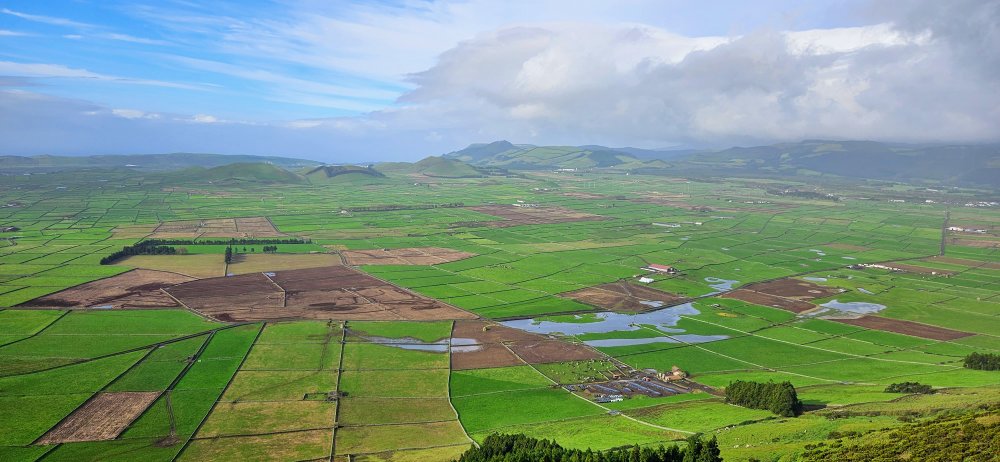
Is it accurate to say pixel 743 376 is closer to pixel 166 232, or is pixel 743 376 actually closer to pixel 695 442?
pixel 695 442

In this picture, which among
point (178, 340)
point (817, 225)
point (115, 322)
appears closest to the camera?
point (178, 340)

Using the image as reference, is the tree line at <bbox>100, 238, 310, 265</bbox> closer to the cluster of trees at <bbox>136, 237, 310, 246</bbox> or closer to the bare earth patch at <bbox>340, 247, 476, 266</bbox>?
the cluster of trees at <bbox>136, 237, 310, 246</bbox>

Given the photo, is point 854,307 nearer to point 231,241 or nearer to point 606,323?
point 606,323

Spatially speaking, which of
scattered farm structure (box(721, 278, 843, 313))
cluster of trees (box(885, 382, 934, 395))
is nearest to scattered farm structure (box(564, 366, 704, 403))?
cluster of trees (box(885, 382, 934, 395))

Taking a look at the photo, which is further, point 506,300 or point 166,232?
point 166,232

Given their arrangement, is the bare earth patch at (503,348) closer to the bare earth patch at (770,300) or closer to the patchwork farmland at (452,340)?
the patchwork farmland at (452,340)

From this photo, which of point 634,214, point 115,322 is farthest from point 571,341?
point 634,214

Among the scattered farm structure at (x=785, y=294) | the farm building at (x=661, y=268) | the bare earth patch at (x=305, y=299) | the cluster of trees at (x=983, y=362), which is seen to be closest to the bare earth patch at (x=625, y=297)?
the scattered farm structure at (x=785, y=294)
